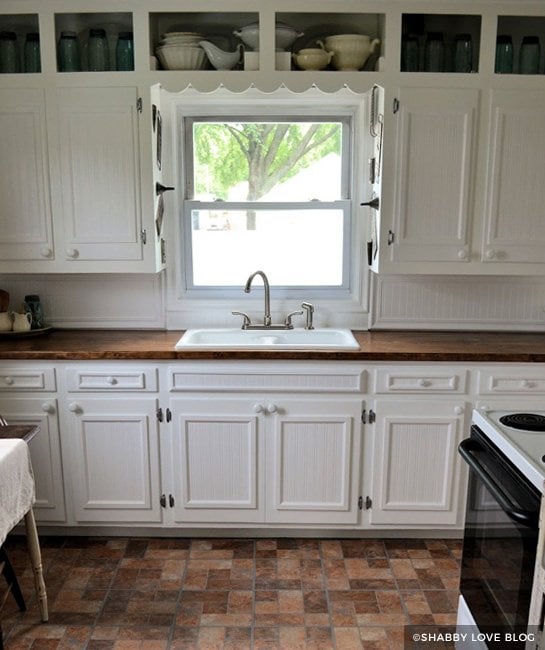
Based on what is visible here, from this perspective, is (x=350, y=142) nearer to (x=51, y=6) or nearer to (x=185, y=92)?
(x=185, y=92)

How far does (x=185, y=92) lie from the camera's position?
9.27 ft

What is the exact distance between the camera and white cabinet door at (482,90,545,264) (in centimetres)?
262

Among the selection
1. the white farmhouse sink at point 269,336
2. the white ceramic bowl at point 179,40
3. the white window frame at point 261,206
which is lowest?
the white farmhouse sink at point 269,336

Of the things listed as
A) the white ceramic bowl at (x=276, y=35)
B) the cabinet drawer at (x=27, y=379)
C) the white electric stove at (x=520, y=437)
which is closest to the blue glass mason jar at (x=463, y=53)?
the white ceramic bowl at (x=276, y=35)

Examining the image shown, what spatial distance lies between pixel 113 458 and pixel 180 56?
1817mm

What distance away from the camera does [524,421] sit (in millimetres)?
1716

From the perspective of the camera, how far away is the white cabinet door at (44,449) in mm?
2627

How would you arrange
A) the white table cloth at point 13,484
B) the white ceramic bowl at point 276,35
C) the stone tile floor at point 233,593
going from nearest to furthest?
the white table cloth at point 13,484
the stone tile floor at point 233,593
the white ceramic bowl at point 276,35

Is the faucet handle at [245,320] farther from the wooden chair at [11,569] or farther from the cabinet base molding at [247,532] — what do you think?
the wooden chair at [11,569]

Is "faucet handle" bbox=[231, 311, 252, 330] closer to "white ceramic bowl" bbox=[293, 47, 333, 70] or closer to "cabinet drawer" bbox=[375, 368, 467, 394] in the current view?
"cabinet drawer" bbox=[375, 368, 467, 394]

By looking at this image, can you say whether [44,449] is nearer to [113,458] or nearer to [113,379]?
[113,458]

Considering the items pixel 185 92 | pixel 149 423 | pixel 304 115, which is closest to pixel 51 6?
pixel 185 92

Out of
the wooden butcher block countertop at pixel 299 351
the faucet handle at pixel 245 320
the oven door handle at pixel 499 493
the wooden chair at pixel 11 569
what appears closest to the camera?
the oven door handle at pixel 499 493

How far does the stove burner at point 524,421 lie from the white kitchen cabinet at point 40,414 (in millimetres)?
1853
